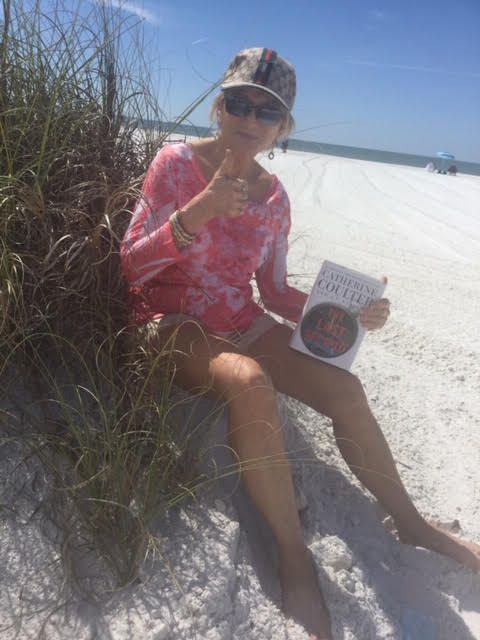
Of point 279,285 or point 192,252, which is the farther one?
point 279,285

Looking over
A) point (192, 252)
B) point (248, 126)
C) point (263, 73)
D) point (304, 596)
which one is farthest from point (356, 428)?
point (263, 73)

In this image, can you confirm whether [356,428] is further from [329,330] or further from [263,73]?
[263,73]

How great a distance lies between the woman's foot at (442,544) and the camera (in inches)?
73.4

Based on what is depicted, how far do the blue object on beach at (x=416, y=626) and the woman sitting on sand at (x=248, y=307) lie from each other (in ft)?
0.78

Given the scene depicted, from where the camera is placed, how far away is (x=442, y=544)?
1.87m

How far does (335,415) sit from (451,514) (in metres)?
0.79

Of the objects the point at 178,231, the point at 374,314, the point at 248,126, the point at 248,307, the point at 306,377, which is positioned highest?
the point at 248,126

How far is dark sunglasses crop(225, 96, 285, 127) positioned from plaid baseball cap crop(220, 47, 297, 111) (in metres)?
0.04

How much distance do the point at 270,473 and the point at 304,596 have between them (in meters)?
0.34

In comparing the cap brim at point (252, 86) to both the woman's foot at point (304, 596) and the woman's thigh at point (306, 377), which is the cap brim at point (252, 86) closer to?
the woman's thigh at point (306, 377)

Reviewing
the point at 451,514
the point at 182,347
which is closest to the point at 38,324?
the point at 182,347

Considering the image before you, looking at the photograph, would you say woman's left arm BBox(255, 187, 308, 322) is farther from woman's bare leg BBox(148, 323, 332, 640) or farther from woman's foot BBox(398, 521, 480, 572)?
woman's foot BBox(398, 521, 480, 572)

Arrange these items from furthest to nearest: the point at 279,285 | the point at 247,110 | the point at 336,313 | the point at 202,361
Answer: the point at 279,285, the point at 336,313, the point at 247,110, the point at 202,361

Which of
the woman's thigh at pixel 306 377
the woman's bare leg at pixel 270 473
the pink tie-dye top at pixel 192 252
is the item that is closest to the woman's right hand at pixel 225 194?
the pink tie-dye top at pixel 192 252
